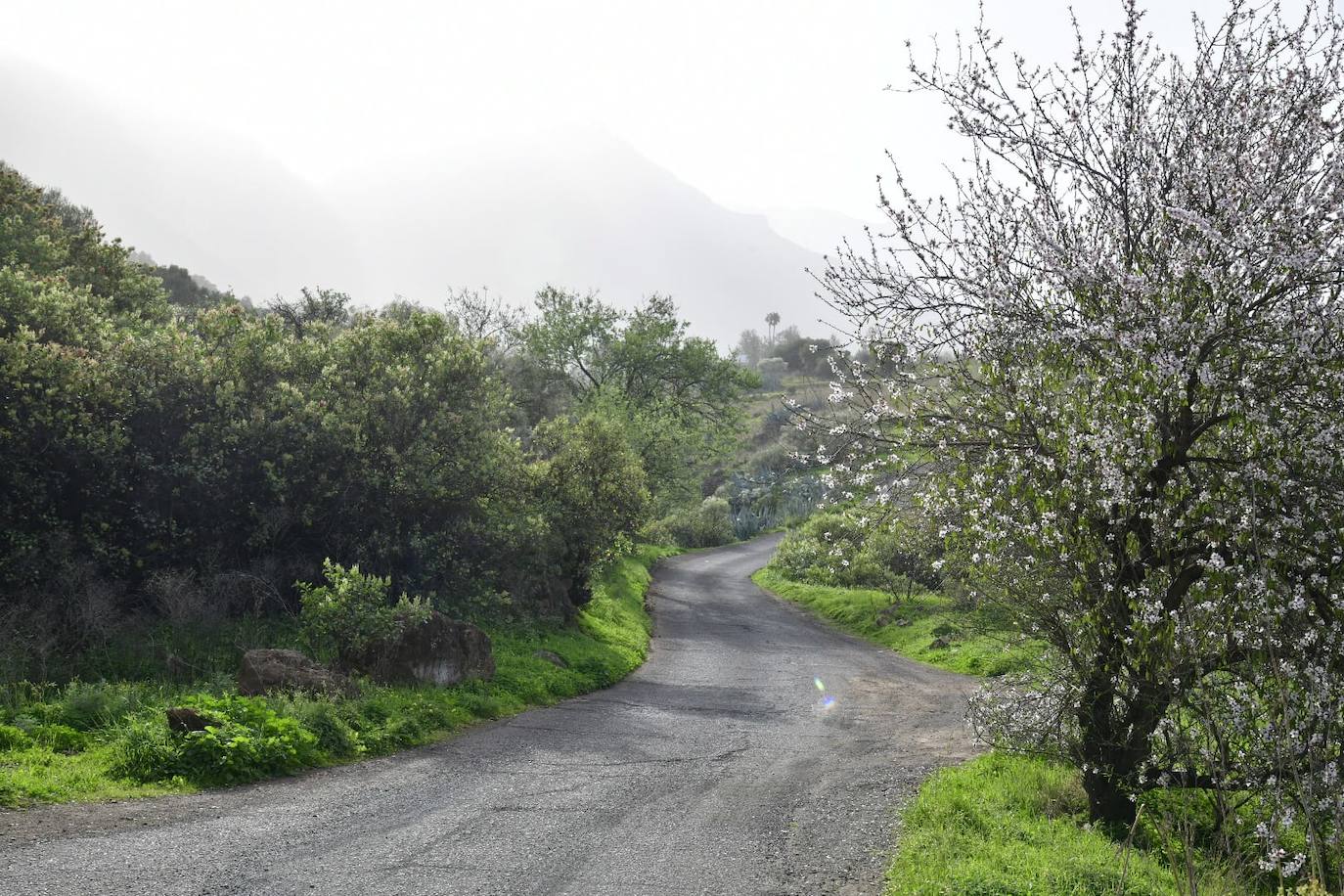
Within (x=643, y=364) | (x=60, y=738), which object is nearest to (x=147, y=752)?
(x=60, y=738)

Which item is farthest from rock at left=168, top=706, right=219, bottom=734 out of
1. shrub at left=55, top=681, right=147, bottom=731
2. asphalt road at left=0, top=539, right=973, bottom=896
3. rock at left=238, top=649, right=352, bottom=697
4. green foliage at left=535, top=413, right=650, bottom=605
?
green foliage at left=535, top=413, right=650, bottom=605

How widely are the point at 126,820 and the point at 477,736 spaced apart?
5773 millimetres

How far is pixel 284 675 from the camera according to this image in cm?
1291

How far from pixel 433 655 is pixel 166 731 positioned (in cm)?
535

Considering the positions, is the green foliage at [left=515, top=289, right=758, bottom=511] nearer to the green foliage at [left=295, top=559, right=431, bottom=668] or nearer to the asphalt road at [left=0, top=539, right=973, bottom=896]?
the asphalt road at [left=0, top=539, right=973, bottom=896]

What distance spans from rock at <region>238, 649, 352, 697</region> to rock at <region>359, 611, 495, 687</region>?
1.44m

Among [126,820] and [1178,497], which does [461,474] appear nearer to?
[126,820]

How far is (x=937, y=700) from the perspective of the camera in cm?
1888

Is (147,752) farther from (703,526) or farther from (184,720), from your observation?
(703,526)

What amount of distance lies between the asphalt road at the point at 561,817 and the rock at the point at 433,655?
1.45m

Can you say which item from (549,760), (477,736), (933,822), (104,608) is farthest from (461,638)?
(933,822)

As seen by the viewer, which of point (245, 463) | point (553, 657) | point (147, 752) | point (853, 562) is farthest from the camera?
point (853, 562)

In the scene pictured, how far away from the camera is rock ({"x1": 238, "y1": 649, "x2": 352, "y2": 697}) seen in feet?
41.8

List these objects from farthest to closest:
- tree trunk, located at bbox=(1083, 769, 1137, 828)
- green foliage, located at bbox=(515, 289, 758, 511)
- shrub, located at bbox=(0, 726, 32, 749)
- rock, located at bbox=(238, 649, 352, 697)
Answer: green foliage, located at bbox=(515, 289, 758, 511)
rock, located at bbox=(238, 649, 352, 697)
shrub, located at bbox=(0, 726, 32, 749)
tree trunk, located at bbox=(1083, 769, 1137, 828)
